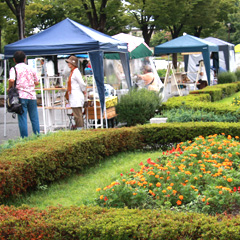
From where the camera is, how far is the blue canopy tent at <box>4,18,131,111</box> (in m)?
9.67

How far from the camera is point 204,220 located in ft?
11.6

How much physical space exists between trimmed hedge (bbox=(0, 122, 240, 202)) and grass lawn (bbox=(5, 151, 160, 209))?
0.13 m

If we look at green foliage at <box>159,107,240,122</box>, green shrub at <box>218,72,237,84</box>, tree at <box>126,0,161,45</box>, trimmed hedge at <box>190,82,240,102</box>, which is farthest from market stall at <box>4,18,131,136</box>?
tree at <box>126,0,161,45</box>

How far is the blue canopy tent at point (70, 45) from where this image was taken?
9.67m

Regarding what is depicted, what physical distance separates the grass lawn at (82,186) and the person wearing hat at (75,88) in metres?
2.30

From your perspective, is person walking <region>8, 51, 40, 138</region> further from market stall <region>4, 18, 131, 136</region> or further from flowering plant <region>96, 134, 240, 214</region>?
flowering plant <region>96, 134, 240, 214</region>

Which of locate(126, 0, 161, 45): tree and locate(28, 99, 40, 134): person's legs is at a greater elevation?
locate(126, 0, 161, 45): tree

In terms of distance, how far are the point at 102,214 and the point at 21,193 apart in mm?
2227

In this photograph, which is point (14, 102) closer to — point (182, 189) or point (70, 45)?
point (70, 45)

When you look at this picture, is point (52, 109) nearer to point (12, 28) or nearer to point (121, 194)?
point (121, 194)

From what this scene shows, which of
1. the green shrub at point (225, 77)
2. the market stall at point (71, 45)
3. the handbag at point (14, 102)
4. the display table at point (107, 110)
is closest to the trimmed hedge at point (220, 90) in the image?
the green shrub at point (225, 77)

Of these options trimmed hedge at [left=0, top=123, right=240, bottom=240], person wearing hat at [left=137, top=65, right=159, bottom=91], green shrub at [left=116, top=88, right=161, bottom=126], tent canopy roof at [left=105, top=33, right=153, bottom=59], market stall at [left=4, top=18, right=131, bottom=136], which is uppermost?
tent canopy roof at [left=105, top=33, right=153, bottom=59]

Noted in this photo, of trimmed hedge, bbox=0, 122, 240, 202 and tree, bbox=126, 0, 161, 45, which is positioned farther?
tree, bbox=126, 0, 161, 45

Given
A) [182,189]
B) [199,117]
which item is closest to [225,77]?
[199,117]
